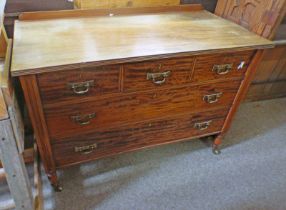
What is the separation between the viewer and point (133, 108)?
49.0 inches

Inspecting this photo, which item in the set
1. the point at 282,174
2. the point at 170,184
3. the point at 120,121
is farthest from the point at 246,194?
the point at 120,121

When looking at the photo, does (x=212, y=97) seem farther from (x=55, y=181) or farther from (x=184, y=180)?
(x=55, y=181)

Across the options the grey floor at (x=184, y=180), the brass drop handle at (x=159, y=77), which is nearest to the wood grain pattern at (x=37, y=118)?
the grey floor at (x=184, y=180)

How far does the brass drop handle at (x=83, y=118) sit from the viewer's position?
114 cm

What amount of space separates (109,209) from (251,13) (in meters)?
1.45

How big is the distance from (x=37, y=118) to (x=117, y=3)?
857 mm

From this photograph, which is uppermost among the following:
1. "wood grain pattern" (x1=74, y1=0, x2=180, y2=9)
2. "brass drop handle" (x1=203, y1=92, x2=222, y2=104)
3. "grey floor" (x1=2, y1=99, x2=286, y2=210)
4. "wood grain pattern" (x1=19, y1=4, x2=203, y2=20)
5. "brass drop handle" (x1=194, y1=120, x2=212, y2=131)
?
"wood grain pattern" (x1=74, y1=0, x2=180, y2=9)

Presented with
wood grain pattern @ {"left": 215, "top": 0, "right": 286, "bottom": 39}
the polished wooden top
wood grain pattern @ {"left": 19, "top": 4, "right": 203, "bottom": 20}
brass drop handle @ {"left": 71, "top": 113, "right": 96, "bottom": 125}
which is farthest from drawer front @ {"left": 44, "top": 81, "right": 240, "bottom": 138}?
wood grain pattern @ {"left": 19, "top": 4, "right": 203, "bottom": 20}

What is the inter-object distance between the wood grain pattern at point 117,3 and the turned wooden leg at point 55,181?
97 centimetres

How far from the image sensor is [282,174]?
65.7 inches

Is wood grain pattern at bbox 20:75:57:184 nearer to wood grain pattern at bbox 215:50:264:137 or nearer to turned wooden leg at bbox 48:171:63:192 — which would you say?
turned wooden leg at bbox 48:171:63:192

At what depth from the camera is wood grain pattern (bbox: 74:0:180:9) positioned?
4.57ft

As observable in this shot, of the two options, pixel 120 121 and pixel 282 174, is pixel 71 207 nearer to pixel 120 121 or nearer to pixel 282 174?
pixel 120 121

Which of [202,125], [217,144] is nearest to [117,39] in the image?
[202,125]
